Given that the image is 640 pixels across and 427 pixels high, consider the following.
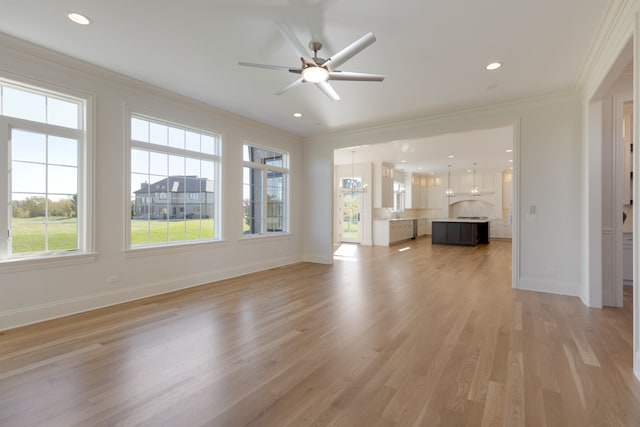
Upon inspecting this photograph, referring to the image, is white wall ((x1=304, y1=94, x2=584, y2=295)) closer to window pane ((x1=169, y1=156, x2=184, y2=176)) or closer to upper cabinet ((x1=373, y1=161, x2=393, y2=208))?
window pane ((x1=169, y1=156, x2=184, y2=176))

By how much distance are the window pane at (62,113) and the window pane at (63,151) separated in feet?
0.61

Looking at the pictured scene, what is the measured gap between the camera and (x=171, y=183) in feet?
15.0

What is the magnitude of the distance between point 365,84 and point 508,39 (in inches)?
64.4

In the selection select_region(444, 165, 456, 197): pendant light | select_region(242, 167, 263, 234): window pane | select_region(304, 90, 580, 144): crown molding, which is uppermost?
select_region(304, 90, 580, 144): crown molding

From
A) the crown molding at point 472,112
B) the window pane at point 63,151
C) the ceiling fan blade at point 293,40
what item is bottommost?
the window pane at point 63,151

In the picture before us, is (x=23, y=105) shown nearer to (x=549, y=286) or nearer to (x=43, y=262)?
(x=43, y=262)

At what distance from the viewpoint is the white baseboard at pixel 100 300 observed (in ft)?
10.1

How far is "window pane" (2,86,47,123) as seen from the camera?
3104 millimetres

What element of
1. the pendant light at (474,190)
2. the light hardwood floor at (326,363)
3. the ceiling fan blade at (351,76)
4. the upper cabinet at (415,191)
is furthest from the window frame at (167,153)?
the pendant light at (474,190)

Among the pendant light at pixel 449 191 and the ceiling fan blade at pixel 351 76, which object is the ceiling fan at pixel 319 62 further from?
the pendant light at pixel 449 191

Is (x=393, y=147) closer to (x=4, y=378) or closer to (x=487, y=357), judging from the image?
(x=487, y=357)

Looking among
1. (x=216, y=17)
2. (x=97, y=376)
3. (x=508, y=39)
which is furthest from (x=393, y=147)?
(x=97, y=376)

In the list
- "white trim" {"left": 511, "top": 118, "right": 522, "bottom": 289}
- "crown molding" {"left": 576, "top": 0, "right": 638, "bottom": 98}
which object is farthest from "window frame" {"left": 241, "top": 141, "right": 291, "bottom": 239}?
"crown molding" {"left": 576, "top": 0, "right": 638, "bottom": 98}

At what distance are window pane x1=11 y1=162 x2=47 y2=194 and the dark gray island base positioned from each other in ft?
33.9
